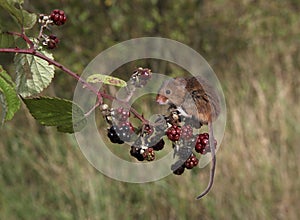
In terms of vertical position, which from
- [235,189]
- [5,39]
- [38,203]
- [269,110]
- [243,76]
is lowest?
[5,39]

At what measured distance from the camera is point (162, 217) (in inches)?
151

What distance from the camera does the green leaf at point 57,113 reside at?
771mm

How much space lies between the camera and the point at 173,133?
2.44 ft

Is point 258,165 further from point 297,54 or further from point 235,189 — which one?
point 297,54

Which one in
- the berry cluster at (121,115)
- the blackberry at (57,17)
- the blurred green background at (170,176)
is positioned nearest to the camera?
the berry cluster at (121,115)

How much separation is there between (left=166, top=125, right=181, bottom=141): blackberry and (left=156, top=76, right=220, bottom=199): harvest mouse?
26mm

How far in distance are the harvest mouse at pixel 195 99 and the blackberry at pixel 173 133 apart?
0.09 feet

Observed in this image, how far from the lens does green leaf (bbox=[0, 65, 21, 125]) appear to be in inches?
30.5

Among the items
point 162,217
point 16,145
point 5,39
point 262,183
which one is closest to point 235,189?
point 262,183

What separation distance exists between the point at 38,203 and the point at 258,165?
139 cm

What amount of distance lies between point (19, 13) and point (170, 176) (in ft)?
10.2

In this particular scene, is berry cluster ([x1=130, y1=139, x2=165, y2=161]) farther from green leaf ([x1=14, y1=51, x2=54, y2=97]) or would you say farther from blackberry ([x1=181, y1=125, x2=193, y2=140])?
green leaf ([x1=14, y1=51, x2=54, y2=97])

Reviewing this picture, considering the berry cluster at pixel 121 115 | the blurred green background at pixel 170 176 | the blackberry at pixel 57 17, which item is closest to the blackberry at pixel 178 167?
the berry cluster at pixel 121 115

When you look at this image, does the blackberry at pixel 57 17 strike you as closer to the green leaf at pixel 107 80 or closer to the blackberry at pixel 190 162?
the green leaf at pixel 107 80
